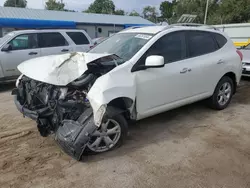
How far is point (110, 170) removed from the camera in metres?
3.14

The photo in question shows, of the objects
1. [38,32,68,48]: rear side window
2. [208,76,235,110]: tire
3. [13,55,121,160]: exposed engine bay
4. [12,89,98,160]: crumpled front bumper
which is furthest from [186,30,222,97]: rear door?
[38,32,68,48]: rear side window

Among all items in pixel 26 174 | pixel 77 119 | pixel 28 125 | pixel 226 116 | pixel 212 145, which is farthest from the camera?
pixel 226 116

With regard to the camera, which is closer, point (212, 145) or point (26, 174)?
point (26, 174)

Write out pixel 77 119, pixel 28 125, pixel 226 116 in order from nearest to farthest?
pixel 77 119, pixel 28 125, pixel 226 116

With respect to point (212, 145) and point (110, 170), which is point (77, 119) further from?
point (212, 145)

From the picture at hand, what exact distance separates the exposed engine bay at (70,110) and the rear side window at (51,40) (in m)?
4.93

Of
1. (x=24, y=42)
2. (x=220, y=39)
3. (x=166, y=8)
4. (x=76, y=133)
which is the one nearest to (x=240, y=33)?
(x=220, y=39)

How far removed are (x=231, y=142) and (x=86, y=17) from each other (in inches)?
1032

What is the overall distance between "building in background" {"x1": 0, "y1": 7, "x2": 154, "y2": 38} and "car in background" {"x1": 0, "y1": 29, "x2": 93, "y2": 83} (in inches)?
465

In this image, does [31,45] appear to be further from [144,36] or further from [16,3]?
[16,3]

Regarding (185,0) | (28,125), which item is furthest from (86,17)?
(28,125)

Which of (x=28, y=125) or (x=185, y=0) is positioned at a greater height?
(x=185, y=0)

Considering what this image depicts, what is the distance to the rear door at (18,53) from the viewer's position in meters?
7.35

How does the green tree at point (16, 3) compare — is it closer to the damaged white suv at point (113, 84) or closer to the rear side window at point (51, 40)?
the rear side window at point (51, 40)
